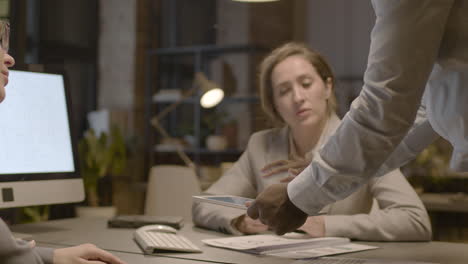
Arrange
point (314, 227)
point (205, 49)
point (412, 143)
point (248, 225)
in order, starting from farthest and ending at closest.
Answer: point (205, 49), point (248, 225), point (314, 227), point (412, 143)

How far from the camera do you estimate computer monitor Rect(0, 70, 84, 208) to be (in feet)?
5.83

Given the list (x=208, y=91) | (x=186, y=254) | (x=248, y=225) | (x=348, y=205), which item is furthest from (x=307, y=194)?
(x=208, y=91)

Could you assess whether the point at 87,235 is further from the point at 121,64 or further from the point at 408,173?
the point at 121,64

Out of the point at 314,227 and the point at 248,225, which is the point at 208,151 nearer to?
the point at 248,225

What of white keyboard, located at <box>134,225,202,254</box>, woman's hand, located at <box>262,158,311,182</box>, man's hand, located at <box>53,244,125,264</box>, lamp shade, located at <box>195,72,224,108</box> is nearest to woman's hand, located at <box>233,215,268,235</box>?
white keyboard, located at <box>134,225,202,254</box>

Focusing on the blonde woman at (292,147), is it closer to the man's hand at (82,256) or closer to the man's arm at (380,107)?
the man's arm at (380,107)

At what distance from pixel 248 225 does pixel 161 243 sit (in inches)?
15.9

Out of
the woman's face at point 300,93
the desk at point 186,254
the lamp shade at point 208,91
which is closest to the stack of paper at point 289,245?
the desk at point 186,254

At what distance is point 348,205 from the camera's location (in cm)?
206

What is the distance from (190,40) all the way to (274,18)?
89 cm

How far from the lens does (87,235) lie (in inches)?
72.0

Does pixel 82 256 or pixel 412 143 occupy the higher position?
pixel 412 143

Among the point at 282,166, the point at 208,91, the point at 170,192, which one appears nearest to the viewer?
the point at 282,166

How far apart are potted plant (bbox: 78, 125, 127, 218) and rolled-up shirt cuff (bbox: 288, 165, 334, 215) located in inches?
141
